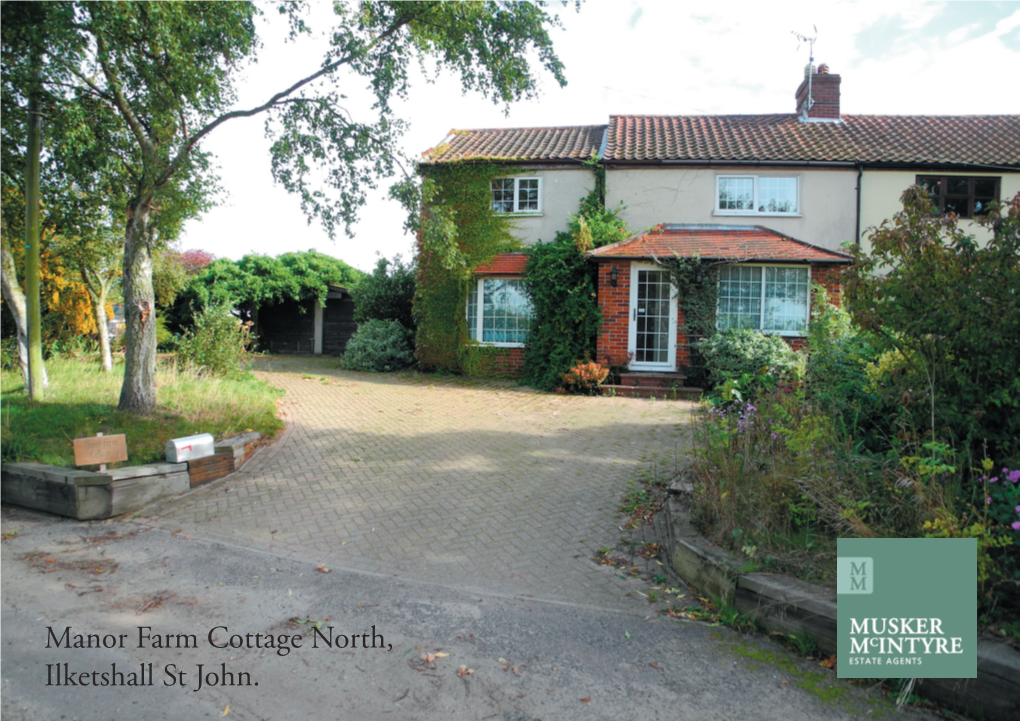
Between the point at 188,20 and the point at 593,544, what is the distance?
7252 millimetres

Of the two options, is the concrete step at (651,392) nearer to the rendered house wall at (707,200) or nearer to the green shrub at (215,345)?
the rendered house wall at (707,200)

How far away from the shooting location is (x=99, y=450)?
19.4 feet

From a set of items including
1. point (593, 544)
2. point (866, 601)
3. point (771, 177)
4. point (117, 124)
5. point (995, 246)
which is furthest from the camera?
point (771, 177)

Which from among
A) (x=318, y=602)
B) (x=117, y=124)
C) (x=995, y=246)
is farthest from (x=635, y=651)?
(x=117, y=124)

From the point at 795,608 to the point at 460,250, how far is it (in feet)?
43.5

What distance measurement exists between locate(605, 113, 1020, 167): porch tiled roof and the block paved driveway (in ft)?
27.6

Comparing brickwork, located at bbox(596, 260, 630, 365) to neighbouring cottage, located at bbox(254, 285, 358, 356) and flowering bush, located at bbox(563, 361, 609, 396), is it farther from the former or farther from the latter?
neighbouring cottage, located at bbox(254, 285, 358, 356)

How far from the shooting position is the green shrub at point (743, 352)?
12250 millimetres

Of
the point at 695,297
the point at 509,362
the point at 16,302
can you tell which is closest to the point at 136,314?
the point at 16,302

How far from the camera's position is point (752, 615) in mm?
3631

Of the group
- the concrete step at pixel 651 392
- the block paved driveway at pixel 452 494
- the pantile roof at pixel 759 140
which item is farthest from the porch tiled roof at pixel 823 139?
the block paved driveway at pixel 452 494

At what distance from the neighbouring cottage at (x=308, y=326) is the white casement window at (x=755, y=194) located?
1554 cm

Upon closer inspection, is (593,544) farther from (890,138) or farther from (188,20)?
(890,138)

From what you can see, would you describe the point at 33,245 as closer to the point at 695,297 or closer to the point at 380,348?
Answer: the point at 380,348
